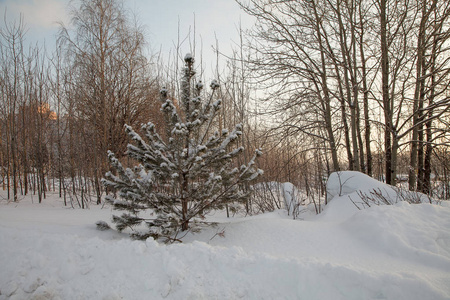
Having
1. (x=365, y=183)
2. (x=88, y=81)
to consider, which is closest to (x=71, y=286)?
(x=365, y=183)

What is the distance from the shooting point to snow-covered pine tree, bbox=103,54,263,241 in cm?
372

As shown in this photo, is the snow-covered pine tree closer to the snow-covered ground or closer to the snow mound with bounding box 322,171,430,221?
the snow-covered ground

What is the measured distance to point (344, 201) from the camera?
5.66 meters

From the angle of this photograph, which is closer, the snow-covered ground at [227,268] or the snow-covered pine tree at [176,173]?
the snow-covered ground at [227,268]

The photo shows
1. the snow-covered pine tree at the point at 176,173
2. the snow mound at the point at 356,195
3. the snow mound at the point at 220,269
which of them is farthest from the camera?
the snow mound at the point at 356,195

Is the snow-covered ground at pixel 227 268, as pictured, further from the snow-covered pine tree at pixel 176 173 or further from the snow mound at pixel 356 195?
the snow mound at pixel 356 195

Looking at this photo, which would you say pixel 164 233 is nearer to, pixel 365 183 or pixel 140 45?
pixel 365 183

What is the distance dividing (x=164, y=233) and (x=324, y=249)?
8.03 ft

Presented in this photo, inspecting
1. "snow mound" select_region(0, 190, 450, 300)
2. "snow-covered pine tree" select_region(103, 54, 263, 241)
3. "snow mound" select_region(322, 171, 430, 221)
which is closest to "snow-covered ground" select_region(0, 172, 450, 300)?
"snow mound" select_region(0, 190, 450, 300)

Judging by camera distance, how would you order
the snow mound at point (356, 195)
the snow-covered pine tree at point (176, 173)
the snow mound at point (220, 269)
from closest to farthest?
the snow mound at point (220, 269) < the snow-covered pine tree at point (176, 173) < the snow mound at point (356, 195)

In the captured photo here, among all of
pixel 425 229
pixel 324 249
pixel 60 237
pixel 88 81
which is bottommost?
pixel 324 249

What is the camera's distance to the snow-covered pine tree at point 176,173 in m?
3.72

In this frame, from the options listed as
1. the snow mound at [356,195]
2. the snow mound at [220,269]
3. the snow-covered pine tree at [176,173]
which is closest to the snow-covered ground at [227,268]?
the snow mound at [220,269]

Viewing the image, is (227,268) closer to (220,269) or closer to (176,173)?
(220,269)
